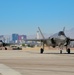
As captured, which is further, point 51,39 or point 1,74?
point 51,39

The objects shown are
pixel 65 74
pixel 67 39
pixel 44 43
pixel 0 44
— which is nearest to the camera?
pixel 65 74

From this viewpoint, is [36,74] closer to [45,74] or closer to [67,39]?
[45,74]

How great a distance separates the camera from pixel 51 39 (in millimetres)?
42438

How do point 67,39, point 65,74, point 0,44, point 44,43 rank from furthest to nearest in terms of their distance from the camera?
point 0,44 → point 44,43 → point 67,39 → point 65,74

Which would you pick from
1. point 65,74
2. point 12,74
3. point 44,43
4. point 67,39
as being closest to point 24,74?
point 12,74

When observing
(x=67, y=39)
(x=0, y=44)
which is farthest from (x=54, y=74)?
(x=0, y=44)

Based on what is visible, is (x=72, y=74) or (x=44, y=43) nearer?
(x=72, y=74)

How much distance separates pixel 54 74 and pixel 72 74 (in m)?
0.80

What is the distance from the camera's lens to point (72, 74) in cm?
1354

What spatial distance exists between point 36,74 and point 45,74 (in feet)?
1.33

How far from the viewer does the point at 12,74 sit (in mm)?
13688

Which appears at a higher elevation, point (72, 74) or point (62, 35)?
point (62, 35)

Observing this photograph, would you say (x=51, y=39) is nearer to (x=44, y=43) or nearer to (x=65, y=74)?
(x=44, y=43)

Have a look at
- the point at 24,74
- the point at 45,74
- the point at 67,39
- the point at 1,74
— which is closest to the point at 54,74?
the point at 45,74
